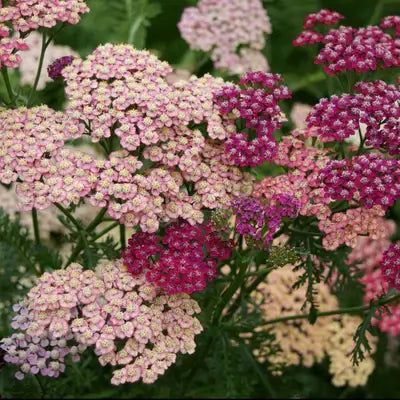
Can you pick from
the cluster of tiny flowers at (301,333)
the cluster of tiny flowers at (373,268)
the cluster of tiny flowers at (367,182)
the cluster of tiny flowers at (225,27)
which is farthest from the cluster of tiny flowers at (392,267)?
Result: the cluster of tiny flowers at (225,27)

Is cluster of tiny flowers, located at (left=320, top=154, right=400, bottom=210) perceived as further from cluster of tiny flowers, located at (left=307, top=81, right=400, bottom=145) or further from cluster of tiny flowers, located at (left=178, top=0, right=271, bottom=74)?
cluster of tiny flowers, located at (left=178, top=0, right=271, bottom=74)

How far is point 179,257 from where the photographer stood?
282 cm

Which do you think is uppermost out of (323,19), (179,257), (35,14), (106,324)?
(323,19)

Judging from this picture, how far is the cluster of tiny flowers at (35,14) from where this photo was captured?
3.05 m

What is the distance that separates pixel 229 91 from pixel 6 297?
4.64 ft

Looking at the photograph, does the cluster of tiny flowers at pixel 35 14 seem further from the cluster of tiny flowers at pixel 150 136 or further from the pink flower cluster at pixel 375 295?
the pink flower cluster at pixel 375 295

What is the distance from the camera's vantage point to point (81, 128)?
9.78 feet

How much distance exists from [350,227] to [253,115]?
533 millimetres

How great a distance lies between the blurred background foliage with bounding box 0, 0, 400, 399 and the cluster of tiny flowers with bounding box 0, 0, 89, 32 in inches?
33.9

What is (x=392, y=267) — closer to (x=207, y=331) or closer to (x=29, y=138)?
(x=207, y=331)

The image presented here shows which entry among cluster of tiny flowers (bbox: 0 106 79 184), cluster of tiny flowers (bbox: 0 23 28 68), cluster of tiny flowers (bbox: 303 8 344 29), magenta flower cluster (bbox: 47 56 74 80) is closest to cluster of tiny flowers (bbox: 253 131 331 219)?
cluster of tiny flowers (bbox: 303 8 344 29)

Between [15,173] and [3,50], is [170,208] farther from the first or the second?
[3,50]

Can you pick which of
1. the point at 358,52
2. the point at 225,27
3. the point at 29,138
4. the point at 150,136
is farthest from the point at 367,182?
the point at 225,27

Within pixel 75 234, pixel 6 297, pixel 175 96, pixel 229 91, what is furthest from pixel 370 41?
pixel 6 297
